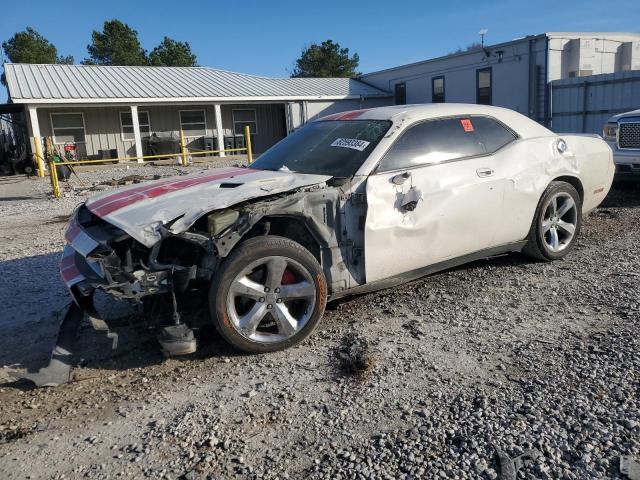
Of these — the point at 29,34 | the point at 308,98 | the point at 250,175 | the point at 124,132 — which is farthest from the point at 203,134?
the point at 29,34

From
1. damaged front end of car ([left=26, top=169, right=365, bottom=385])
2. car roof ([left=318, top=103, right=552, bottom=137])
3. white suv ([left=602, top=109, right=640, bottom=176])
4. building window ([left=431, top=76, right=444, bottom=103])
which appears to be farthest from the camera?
building window ([left=431, top=76, right=444, bottom=103])

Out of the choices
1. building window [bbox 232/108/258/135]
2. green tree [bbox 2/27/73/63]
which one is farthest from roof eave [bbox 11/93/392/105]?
green tree [bbox 2/27/73/63]

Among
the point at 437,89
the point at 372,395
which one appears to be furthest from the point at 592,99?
the point at 372,395

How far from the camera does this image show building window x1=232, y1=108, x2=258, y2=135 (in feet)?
87.6

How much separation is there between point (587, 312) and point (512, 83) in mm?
18125

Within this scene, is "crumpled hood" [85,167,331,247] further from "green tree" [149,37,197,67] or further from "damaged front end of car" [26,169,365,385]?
"green tree" [149,37,197,67]

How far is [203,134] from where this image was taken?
25953mm

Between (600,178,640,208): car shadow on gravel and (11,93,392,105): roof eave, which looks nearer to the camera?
(600,178,640,208): car shadow on gravel

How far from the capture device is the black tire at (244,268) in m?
3.34

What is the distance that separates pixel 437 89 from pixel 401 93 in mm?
3513

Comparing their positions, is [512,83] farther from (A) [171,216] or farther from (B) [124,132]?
(A) [171,216]

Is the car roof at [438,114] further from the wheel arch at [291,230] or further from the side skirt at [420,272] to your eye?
the wheel arch at [291,230]

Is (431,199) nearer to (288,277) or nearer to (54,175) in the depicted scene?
(288,277)

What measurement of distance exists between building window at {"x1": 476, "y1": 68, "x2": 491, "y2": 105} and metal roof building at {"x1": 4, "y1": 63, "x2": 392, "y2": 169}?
7.05 metres
